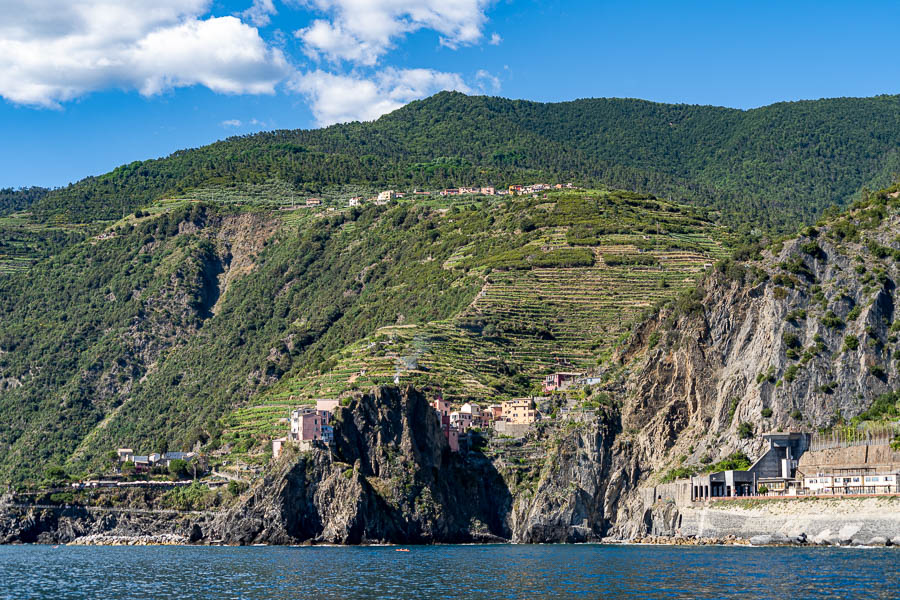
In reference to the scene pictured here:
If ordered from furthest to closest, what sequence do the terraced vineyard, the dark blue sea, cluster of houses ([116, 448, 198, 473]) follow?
1. the terraced vineyard
2. cluster of houses ([116, 448, 198, 473])
3. the dark blue sea

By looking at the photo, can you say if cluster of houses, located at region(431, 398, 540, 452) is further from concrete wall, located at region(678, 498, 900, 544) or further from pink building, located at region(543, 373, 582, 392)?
concrete wall, located at region(678, 498, 900, 544)

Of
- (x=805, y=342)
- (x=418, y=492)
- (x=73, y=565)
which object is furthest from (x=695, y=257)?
(x=73, y=565)

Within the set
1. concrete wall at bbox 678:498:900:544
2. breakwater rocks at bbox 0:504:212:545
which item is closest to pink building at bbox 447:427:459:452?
concrete wall at bbox 678:498:900:544

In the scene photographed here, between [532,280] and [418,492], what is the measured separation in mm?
54088

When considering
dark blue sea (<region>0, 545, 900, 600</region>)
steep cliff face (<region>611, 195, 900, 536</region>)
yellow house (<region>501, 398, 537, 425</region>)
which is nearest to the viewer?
dark blue sea (<region>0, 545, 900, 600</region>)

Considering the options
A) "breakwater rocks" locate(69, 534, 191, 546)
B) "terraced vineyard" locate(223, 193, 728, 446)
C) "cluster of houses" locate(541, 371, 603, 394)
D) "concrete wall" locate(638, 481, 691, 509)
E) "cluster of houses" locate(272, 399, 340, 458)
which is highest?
"terraced vineyard" locate(223, 193, 728, 446)

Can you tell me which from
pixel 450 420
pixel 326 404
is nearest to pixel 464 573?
pixel 450 420

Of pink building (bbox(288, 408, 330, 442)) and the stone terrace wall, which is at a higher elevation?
pink building (bbox(288, 408, 330, 442))

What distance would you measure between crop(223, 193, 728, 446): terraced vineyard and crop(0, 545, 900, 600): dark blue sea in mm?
38502

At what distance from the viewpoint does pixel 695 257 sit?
185 m

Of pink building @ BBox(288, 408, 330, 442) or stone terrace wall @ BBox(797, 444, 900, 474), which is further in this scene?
pink building @ BBox(288, 408, 330, 442)

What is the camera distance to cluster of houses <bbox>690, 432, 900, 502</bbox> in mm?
111312

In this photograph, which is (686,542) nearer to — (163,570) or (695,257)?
(163,570)

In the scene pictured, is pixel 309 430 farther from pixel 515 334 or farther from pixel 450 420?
pixel 515 334
